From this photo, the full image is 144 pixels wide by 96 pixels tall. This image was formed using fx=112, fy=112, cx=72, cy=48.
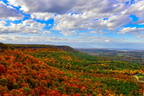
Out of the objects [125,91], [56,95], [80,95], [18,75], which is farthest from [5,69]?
[125,91]

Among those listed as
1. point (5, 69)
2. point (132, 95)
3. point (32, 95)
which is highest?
point (5, 69)

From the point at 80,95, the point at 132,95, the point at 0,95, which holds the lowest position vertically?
the point at 132,95

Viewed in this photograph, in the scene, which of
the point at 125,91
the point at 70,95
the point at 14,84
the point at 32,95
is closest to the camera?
the point at 32,95

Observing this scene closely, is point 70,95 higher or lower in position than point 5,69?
lower

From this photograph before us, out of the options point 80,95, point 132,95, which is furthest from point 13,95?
point 132,95

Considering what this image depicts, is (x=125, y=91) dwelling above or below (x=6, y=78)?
below

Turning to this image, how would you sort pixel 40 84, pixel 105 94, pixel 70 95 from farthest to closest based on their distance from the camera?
pixel 105 94 → pixel 40 84 → pixel 70 95

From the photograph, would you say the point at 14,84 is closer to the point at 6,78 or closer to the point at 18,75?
the point at 6,78

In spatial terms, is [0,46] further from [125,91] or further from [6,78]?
[125,91]

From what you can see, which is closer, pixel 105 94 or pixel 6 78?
pixel 6 78
